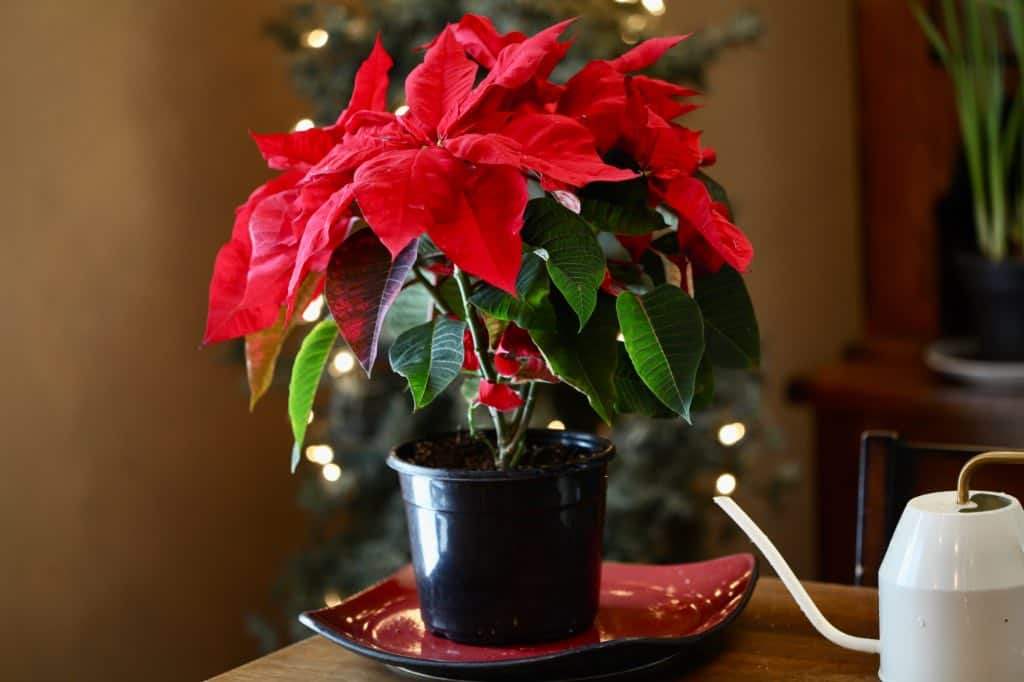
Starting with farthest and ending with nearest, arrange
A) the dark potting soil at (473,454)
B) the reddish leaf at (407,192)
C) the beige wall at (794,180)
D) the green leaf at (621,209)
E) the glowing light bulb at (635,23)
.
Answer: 1. the beige wall at (794,180)
2. the glowing light bulb at (635,23)
3. the dark potting soil at (473,454)
4. the green leaf at (621,209)
5. the reddish leaf at (407,192)

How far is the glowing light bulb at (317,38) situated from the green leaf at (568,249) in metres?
0.98

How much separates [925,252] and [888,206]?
0.41 ft

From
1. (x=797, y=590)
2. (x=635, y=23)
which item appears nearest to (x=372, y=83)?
(x=797, y=590)

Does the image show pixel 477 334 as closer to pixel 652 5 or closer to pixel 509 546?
pixel 509 546

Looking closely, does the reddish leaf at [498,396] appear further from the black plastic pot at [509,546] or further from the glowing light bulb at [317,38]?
the glowing light bulb at [317,38]

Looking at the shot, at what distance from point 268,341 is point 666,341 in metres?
0.25

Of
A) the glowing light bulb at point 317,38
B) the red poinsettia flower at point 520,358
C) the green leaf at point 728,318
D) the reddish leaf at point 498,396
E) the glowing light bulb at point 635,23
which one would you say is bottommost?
the reddish leaf at point 498,396

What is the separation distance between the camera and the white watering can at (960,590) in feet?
2.10

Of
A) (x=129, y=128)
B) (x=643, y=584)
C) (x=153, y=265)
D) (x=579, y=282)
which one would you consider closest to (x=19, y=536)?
(x=153, y=265)

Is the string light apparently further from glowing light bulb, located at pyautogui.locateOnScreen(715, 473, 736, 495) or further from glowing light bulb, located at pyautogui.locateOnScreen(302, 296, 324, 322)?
glowing light bulb, located at pyautogui.locateOnScreen(302, 296, 324, 322)

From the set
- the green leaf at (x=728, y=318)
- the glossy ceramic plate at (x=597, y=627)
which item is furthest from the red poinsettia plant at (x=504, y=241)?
the glossy ceramic plate at (x=597, y=627)

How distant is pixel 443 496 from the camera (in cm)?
77

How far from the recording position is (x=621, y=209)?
2.38ft

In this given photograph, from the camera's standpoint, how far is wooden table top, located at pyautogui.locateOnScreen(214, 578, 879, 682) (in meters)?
0.75
